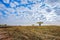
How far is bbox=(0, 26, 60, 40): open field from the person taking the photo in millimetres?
4555

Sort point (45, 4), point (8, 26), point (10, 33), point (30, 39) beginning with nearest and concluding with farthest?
point (30, 39), point (10, 33), point (45, 4), point (8, 26)

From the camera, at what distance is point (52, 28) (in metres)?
5.38

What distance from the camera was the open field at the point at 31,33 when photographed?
455 centimetres

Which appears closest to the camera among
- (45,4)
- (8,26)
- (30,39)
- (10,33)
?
(30,39)

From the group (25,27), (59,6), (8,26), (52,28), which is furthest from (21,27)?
(59,6)

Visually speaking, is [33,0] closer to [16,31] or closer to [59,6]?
[59,6]

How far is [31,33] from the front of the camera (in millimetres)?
4930

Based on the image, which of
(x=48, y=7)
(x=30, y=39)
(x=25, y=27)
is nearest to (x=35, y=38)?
(x=30, y=39)

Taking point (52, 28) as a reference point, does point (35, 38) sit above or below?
below

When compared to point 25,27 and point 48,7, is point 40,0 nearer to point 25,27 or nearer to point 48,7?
point 48,7

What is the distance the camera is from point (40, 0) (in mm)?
5250

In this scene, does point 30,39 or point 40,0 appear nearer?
point 30,39

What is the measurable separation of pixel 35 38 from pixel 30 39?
0.72 feet

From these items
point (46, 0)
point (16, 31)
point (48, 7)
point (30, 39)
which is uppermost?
point (46, 0)
